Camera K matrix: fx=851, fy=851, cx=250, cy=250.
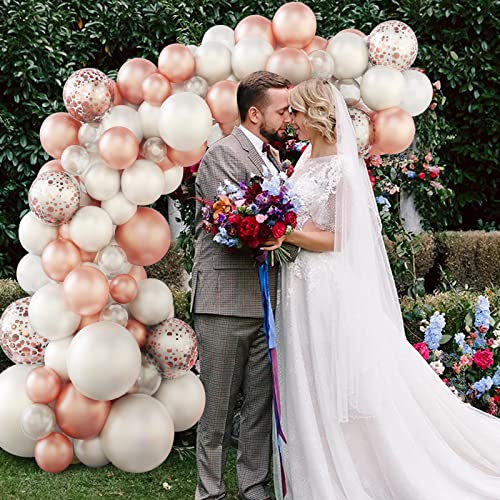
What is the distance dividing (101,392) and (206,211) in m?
0.83

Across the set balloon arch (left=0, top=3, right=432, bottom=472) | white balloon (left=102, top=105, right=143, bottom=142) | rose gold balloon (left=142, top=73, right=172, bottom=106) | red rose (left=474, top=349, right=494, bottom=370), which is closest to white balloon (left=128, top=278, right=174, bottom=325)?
balloon arch (left=0, top=3, right=432, bottom=472)

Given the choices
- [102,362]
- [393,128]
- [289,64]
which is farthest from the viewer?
[393,128]

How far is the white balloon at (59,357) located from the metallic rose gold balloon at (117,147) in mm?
671

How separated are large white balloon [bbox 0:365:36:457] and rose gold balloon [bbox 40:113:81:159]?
841 millimetres

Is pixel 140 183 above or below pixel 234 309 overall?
above

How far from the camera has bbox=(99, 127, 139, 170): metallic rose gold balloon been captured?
3.11 m

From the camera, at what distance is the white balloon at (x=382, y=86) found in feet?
11.9

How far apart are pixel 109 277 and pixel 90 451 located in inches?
25.2

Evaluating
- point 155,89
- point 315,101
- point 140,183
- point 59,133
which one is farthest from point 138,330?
point 315,101

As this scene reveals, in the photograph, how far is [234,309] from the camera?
3.50m

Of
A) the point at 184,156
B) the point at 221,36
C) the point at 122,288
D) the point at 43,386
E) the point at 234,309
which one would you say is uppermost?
the point at 221,36

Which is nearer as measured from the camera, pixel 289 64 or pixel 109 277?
pixel 109 277

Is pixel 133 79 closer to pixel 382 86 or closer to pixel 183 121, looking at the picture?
pixel 183 121

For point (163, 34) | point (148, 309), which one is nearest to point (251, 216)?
point (148, 309)
